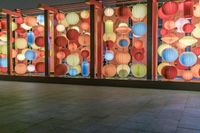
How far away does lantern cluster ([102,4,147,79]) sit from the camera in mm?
7205

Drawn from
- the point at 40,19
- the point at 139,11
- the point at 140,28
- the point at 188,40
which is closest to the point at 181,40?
the point at 188,40

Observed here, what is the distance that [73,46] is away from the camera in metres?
8.56

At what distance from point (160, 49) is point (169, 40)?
0.44 meters

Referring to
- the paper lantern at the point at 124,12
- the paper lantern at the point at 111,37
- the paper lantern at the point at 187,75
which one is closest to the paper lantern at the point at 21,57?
the paper lantern at the point at 111,37

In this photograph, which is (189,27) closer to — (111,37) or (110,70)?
(111,37)

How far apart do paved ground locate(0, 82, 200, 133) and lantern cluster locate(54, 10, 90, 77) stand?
2.33m

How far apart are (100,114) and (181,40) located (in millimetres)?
3574

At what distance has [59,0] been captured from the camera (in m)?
8.92

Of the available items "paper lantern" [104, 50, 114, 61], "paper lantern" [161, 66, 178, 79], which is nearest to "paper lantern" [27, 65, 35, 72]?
"paper lantern" [104, 50, 114, 61]

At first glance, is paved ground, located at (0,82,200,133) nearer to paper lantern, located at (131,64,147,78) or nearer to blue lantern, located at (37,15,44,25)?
paper lantern, located at (131,64,147,78)

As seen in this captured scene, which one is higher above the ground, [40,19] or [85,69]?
[40,19]

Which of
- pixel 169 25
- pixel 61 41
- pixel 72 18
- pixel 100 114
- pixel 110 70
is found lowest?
pixel 100 114

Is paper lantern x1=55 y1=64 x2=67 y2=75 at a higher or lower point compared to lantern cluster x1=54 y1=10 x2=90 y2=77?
lower

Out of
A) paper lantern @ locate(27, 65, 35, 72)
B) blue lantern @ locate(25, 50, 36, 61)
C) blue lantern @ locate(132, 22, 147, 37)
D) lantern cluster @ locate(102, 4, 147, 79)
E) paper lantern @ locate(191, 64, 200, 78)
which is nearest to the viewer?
paper lantern @ locate(191, 64, 200, 78)
